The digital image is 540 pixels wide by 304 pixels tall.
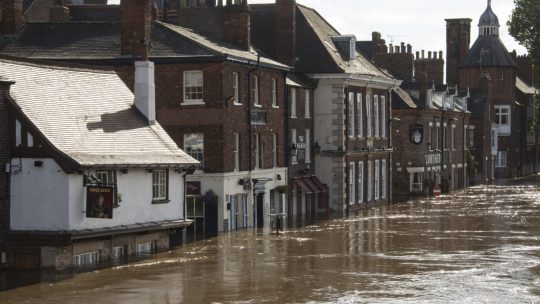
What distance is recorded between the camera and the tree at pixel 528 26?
100 meters

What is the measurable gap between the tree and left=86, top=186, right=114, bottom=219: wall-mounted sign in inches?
2733

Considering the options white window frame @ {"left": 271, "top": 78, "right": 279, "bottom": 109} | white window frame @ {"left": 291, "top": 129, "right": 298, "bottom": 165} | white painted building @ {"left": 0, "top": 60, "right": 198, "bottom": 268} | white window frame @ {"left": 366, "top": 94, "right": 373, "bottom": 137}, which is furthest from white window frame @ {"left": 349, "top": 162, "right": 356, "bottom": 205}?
white painted building @ {"left": 0, "top": 60, "right": 198, "bottom": 268}

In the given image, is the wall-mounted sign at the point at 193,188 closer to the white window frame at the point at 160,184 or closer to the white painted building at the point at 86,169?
the white painted building at the point at 86,169

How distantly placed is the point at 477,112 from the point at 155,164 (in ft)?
248

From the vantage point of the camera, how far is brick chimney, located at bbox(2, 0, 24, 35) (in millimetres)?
54844

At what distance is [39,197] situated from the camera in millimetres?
36594

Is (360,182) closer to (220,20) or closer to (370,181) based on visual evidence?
(370,181)

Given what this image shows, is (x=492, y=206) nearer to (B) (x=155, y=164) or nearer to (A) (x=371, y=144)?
(A) (x=371, y=144)

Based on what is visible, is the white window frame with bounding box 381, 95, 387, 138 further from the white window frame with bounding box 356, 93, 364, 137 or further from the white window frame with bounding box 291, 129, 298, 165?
the white window frame with bounding box 291, 129, 298, 165

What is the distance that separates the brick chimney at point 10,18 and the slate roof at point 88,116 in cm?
1189

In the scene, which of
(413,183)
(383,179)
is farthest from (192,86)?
(413,183)

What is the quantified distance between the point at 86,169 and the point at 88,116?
12.6ft

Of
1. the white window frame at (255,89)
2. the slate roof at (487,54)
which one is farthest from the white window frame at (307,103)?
the slate roof at (487,54)

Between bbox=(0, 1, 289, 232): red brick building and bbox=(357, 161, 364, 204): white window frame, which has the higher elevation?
bbox=(0, 1, 289, 232): red brick building
